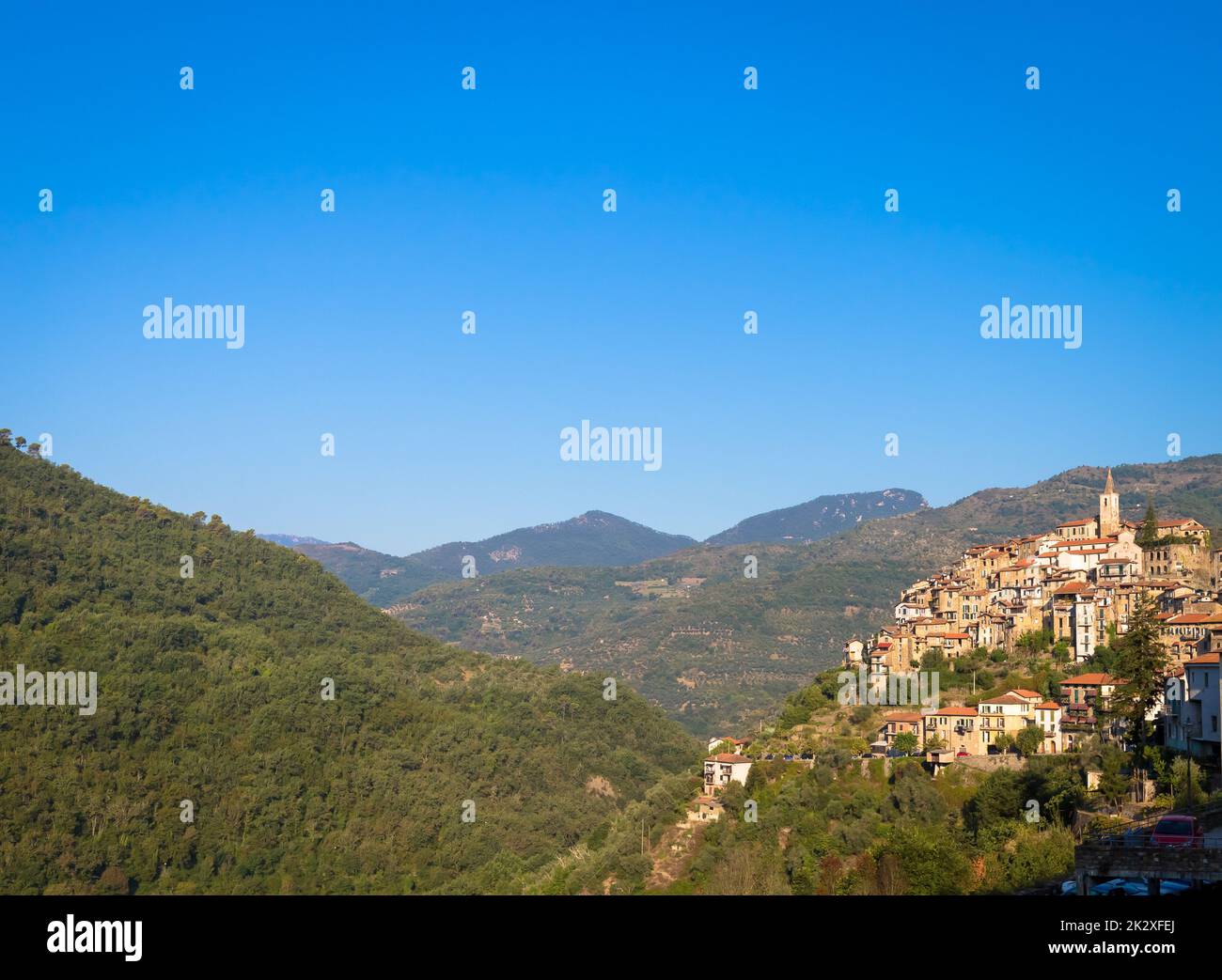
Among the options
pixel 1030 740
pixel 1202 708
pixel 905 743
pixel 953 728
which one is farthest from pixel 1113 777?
pixel 905 743

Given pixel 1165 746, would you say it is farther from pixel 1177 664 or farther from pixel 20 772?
pixel 20 772

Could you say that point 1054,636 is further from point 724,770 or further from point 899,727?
point 724,770

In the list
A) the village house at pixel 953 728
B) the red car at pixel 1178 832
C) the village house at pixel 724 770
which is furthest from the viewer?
the village house at pixel 724 770

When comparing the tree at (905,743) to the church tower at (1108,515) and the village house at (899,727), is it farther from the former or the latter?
the church tower at (1108,515)

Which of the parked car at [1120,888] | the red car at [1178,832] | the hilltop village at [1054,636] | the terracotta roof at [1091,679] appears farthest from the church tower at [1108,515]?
the parked car at [1120,888]

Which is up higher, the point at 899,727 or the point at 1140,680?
the point at 1140,680
